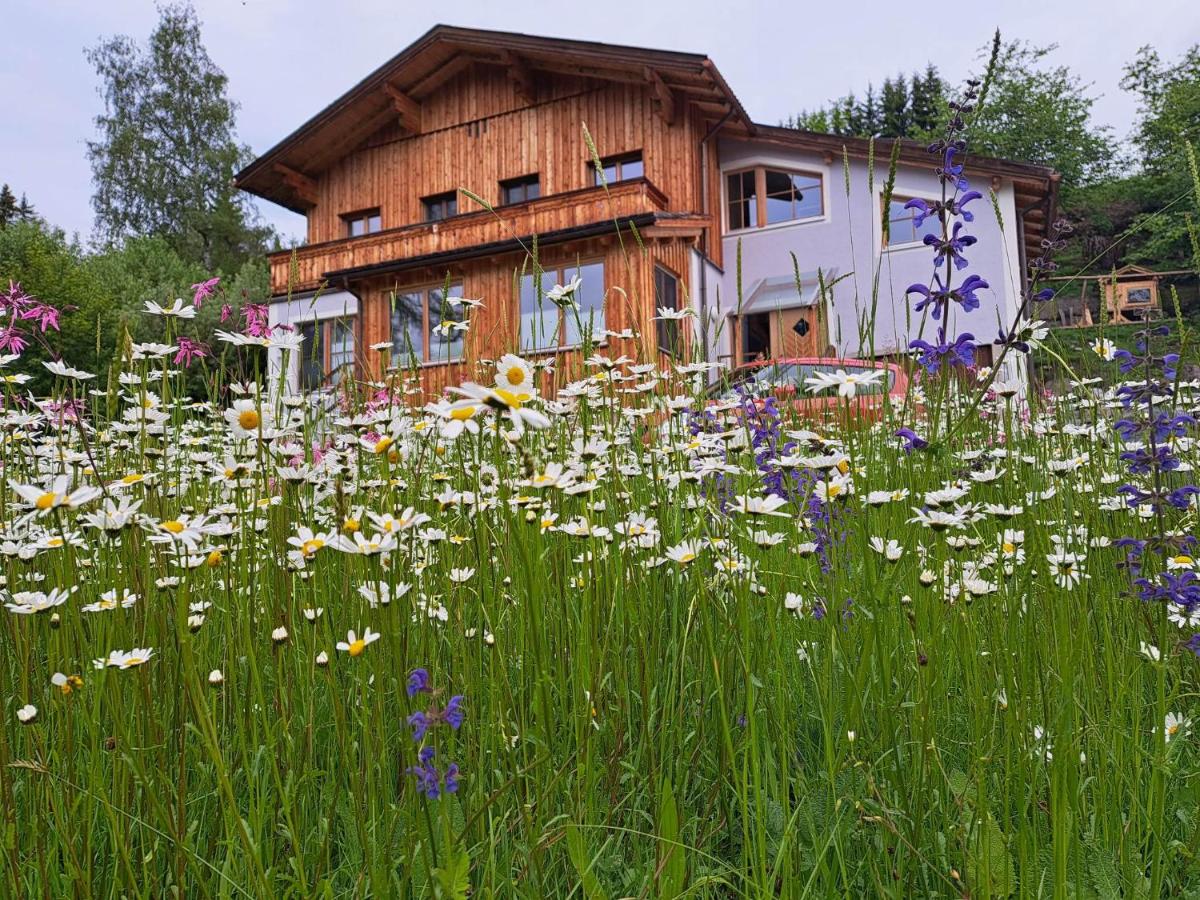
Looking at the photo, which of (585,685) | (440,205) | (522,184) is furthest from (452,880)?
(440,205)

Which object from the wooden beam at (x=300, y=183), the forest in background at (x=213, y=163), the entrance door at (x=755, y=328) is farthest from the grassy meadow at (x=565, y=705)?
the forest in background at (x=213, y=163)

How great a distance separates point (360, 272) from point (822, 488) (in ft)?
53.3

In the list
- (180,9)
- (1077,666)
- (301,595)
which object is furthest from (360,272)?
(180,9)

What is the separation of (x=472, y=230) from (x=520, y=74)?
365 cm

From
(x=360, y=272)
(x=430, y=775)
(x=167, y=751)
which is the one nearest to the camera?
(x=430, y=775)

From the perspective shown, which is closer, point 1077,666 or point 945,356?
point 1077,666

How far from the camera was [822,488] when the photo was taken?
219cm

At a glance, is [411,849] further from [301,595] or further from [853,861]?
[301,595]

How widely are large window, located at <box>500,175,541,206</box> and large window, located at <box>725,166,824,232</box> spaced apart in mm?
4119

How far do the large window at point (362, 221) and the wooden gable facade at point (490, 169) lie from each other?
0.03m

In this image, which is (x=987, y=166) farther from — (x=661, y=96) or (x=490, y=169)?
(x=490, y=169)

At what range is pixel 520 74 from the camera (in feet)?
55.3

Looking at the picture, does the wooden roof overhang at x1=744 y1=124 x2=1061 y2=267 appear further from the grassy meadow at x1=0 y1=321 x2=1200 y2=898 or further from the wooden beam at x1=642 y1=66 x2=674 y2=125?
the grassy meadow at x1=0 y1=321 x2=1200 y2=898

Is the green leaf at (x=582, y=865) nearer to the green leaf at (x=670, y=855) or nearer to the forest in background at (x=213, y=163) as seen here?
the green leaf at (x=670, y=855)
